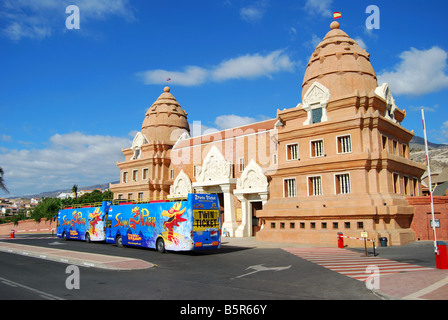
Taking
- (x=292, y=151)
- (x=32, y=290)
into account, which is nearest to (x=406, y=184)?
(x=292, y=151)

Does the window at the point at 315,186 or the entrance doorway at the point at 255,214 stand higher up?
the window at the point at 315,186

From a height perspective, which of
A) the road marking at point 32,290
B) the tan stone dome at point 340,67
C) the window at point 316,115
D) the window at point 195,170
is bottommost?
the road marking at point 32,290

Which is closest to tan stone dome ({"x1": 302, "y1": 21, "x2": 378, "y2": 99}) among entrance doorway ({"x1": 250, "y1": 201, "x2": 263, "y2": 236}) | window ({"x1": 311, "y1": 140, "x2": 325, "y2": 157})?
window ({"x1": 311, "y1": 140, "x2": 325, "y2": 157})

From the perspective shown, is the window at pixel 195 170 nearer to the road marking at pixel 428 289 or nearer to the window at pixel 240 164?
the window at pixel 240 164

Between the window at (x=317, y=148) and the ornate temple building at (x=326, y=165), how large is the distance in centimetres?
9

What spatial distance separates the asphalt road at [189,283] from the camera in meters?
9.77

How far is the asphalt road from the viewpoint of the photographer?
9.77 m

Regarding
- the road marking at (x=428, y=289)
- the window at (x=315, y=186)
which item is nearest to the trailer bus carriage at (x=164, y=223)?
the window at (x=315, y=186)

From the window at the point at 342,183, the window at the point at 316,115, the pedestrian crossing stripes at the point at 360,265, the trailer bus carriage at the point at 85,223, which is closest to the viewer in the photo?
the pedestrian crossing stripes at the point at 360,265

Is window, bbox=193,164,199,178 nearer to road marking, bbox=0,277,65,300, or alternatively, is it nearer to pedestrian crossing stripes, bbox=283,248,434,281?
pedestrian crossing stripes, bbox=283,248,434,281

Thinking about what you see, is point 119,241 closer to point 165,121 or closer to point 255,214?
point 255,214

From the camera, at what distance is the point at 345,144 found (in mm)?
28062
